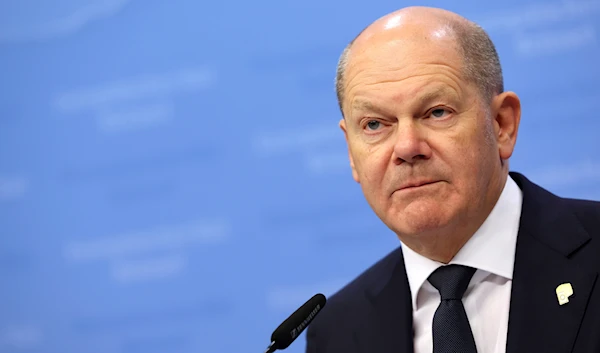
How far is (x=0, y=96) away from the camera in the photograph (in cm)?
407

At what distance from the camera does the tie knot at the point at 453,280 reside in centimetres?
254

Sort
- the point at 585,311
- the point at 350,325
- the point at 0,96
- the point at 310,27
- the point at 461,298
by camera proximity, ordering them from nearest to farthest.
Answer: the point at 585,311 → the point at 461,298 → the point at 350,325 → the point at 310,27 → the point at 0,96

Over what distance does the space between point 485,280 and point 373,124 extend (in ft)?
1.75

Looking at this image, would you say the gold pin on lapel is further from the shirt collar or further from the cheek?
the cheek

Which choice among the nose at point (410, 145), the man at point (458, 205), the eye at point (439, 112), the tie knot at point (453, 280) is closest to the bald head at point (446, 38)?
the man at point (458, 205)

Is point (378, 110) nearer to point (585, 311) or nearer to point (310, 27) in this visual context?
point (585, 311)

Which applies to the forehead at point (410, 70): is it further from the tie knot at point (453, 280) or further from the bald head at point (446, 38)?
the tie knot at point (453, 280)

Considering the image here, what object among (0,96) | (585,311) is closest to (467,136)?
(585,311)

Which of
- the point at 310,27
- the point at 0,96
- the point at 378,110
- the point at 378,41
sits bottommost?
the point at 378,110

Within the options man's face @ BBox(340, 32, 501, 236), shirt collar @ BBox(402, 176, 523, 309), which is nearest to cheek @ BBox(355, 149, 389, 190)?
man's face @ BBox(340, 32, 501, 236)

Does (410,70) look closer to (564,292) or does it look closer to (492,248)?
(492,248)

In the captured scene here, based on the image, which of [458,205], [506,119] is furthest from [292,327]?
[506,119]

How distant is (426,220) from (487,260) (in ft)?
0.76

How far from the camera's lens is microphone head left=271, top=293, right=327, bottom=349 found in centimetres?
228
